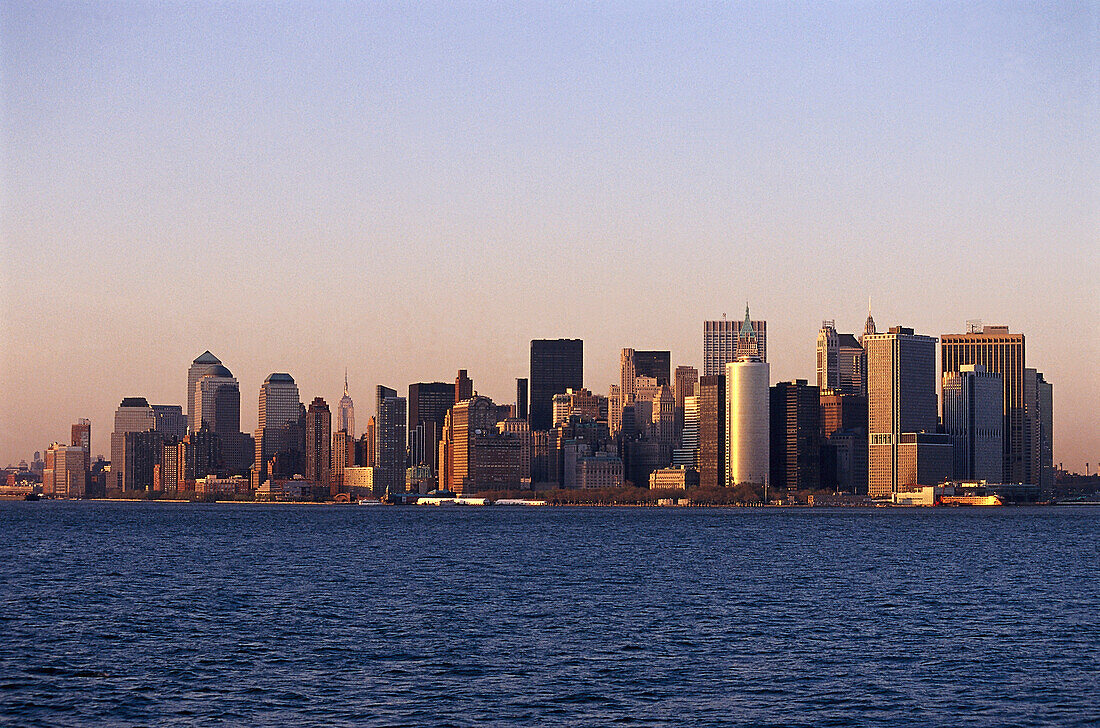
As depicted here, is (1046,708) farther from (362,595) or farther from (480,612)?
(362,595)

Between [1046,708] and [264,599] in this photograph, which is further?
[264,599]

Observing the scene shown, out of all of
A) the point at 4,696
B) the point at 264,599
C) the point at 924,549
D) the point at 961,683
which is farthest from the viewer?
the point at 924,549

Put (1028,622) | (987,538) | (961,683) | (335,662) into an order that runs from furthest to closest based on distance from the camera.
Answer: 1. (987,538)
2. (1028,622)
3. (335,662)
4. (961,683)

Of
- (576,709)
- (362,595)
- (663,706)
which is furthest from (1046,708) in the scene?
(362,595)

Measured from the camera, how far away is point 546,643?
209ft

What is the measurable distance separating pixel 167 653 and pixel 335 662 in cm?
780

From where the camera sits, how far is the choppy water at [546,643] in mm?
48375

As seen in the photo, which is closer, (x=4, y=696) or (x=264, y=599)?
(x=4, y=696)

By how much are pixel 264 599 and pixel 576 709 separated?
40379 millimetres

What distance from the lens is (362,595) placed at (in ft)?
285

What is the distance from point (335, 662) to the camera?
57625 mm

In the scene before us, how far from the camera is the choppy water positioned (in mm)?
48375

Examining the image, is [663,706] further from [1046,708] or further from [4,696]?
[4,696]

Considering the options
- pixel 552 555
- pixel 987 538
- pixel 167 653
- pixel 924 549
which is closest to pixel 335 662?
pixel 167 653
